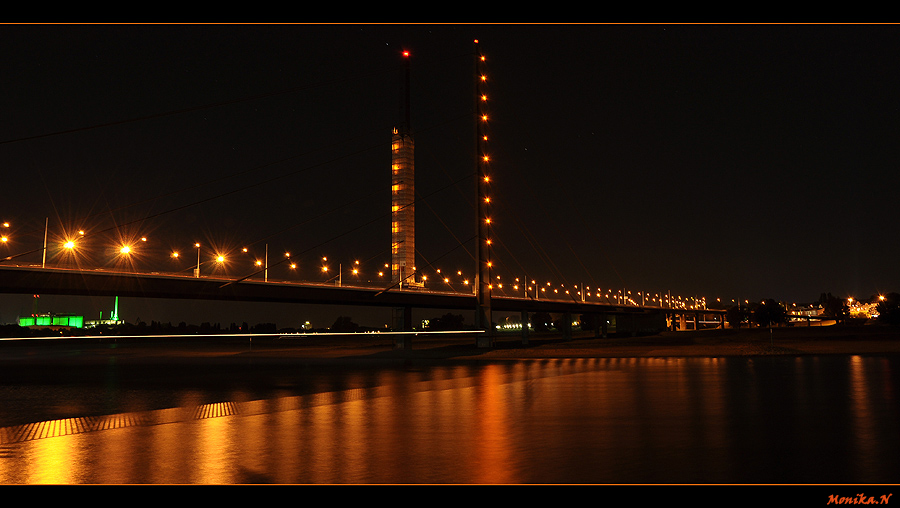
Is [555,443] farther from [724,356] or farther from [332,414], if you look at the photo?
[724,356]

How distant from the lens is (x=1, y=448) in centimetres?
1063

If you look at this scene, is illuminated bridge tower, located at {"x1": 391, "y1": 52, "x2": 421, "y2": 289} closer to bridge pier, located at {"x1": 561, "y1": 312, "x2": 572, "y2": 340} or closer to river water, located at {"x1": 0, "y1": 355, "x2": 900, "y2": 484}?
bridge pier, located at {"x1": 561, "y1": 312, "x2": 572, "y2": 340}

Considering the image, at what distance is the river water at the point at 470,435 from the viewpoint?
8352mm

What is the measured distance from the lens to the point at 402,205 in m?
88.1

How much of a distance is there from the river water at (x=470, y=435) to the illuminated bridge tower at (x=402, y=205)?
211 feet

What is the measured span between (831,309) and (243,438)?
20716 cm

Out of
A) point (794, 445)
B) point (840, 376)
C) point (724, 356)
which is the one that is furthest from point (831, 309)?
point (794, 445)

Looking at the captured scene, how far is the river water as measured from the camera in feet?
27.4

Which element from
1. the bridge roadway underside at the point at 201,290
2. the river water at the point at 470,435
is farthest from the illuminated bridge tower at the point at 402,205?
the river water at the point at 470,435

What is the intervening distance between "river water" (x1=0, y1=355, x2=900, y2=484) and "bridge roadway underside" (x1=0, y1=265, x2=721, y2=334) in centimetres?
2980

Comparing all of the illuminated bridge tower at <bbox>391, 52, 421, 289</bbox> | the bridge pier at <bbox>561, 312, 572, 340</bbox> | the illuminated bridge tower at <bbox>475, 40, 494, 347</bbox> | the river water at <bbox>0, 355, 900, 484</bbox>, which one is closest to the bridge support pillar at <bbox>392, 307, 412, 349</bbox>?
the illuminated bridge tower at <bbox>391, 52, 421, 289</bbox>

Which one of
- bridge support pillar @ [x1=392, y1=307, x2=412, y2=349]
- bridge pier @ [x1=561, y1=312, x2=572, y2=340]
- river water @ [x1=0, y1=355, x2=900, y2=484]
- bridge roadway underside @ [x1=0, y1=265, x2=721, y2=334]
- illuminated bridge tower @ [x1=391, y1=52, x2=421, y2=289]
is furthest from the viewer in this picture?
bridge pier @ [x1=561, y1=312, x2=572, y2=340]

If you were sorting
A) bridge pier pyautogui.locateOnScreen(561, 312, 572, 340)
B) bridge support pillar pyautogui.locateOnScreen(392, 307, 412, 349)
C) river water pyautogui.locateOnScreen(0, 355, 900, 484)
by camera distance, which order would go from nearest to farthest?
river water pyautogui.locateOnScreen(0, 355, 900, 484), bridge support pillar pyautogui.locateOnScreen(392, 307, 412, 349), bridge pier pyautogui.locateOnScreen(561, 312, 572, 340)

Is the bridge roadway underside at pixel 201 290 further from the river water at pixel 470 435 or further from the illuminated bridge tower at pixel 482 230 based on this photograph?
the river water at pixel 470 435
